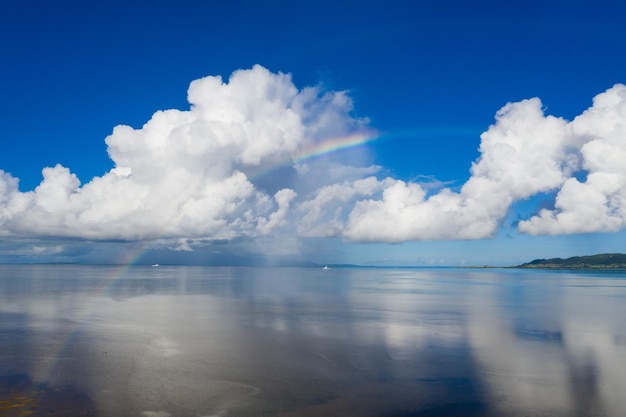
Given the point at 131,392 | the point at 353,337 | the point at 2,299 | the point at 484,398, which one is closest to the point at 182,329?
the point at 353,337

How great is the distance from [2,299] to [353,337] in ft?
144

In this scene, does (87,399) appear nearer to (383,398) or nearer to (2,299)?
(383,398)

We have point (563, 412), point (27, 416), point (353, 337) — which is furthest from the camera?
point (353, 337)

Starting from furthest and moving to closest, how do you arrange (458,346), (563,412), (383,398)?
(458,346)
(383,398)
(563,412)

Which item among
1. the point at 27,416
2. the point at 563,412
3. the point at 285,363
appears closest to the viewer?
the point at 27,416

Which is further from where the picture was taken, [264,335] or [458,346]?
[264,335]

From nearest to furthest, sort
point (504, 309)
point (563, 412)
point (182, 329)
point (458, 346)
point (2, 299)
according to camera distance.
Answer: point (563, 412)
point (458, 346)
point (182, 329)
point (504, 309)
point (2, 299)

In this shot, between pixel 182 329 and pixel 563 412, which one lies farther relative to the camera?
pixel 182 329

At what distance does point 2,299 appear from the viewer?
2112 inches

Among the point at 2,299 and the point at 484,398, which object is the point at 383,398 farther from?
the point at 2,299

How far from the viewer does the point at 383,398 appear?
17125 mm

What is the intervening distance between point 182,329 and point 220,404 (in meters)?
17.8

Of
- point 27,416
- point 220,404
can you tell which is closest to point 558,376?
point 220,404

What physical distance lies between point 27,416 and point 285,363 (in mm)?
10687
